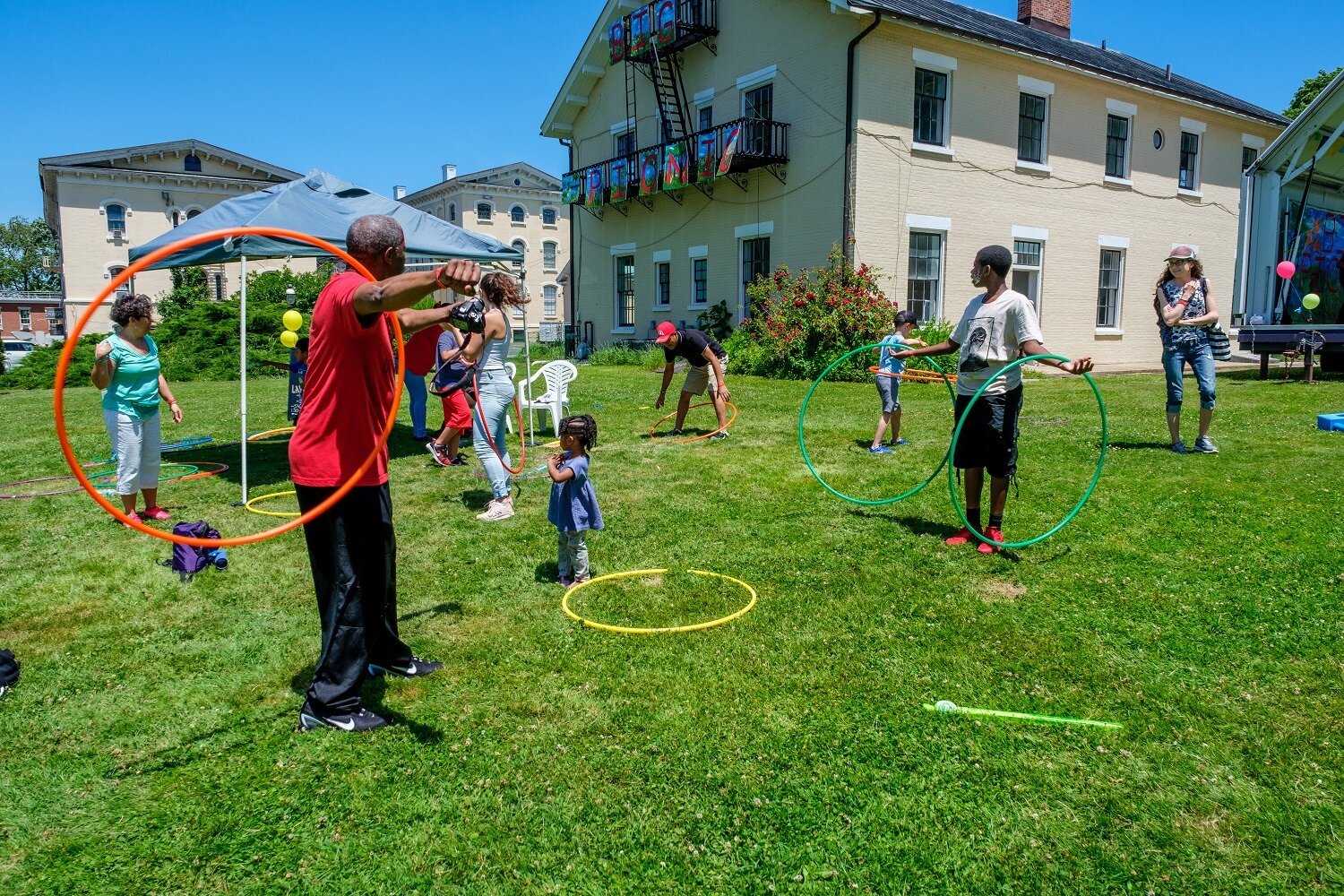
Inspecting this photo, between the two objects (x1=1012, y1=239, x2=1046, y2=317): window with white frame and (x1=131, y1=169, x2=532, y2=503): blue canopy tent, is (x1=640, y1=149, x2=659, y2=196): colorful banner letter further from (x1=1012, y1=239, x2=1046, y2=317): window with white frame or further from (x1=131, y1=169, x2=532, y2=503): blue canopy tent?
(x1=131, y1=169, x2=532, y2=503): blue canopy tent

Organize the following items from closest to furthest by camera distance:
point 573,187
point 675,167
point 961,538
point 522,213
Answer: point 961,538 < point 675,167 < point 573,187 < point 522,213

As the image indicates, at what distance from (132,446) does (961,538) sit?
6.36 m

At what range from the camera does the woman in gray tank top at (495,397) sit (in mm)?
7086

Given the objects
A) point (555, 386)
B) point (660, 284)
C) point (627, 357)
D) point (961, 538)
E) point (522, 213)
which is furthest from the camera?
point (522, 213)

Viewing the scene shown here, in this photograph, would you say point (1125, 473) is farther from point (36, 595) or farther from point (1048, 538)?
point (36, 595)

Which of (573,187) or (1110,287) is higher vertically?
(573,187)

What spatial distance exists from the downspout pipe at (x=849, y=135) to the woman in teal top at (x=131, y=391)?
14466mm

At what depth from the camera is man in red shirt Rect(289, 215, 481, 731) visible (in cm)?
361

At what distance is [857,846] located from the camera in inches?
117

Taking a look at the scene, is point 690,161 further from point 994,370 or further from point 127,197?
point 127,197

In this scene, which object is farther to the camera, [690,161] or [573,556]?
[690,161]

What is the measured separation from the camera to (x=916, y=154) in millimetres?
19156

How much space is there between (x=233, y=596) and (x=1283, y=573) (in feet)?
21.4

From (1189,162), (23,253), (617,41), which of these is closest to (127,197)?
(617,41)
